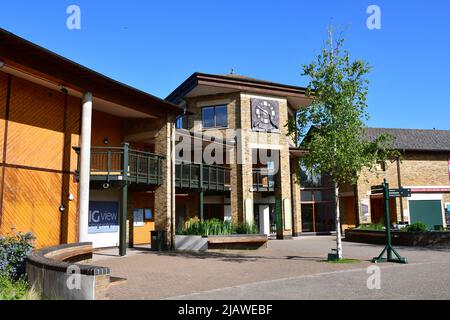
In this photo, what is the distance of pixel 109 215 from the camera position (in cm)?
1861

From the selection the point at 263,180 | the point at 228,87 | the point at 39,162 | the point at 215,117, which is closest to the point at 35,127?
the point at 39,162

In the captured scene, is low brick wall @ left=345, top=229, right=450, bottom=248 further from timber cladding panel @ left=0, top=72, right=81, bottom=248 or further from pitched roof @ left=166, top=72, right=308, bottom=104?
timber cladding panel @ left=0, top=72, right=81, bottom=248

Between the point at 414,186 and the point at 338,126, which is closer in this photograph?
the point at 338,126

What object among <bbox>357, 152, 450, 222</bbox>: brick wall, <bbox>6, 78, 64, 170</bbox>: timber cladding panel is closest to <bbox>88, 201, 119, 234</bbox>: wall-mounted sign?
<bbox>6, 78, 64, 170</bbox>: timber cladding panel

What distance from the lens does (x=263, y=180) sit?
2652cm

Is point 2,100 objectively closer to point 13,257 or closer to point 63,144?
point 63,144

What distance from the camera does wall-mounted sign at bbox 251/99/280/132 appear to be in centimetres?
2502

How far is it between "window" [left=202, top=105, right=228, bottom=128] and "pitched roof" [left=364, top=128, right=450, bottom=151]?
1270cm

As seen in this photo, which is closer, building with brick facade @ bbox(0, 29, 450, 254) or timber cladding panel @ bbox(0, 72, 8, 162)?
timber cladding panel @ bbox(0, 72, 8, 162)

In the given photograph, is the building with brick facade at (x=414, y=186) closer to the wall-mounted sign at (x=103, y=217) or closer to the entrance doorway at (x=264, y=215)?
the entrance doorway at (x=264, y=215)

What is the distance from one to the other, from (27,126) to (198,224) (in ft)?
26.3

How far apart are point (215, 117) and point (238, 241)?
10204 mm

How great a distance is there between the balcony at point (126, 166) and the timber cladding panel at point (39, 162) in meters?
0.90
